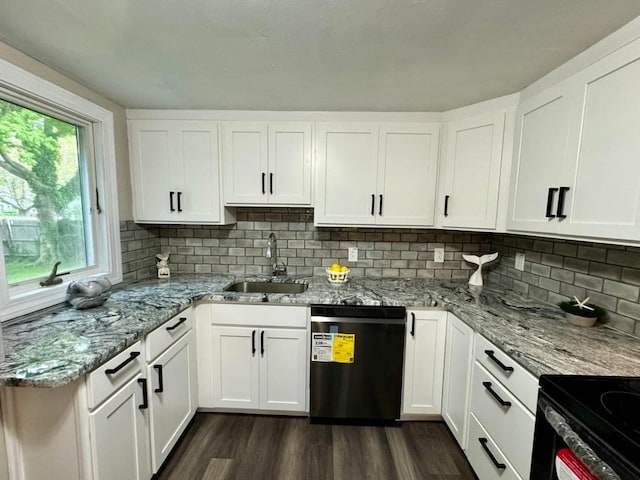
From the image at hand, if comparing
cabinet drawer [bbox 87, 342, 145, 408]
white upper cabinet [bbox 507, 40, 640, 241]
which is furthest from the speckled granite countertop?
white upper cabinet [bbox 507, 40, 640, 241]

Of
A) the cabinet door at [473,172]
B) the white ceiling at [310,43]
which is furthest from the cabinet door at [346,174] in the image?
the cabinet door at [473,172]

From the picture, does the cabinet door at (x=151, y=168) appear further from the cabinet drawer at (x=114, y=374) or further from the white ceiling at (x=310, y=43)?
the cabinet drawer at (x=114, y=374)

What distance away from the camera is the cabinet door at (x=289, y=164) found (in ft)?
6.79

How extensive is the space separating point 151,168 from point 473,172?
2.41m

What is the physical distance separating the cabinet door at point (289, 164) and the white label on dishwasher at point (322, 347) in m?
0.99

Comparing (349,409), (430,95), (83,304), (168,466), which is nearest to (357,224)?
(430,95)

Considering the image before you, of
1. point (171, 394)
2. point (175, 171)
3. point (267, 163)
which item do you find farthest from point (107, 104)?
point (171, 394)

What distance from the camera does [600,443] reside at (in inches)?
28.1

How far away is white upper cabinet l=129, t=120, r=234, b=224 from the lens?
2.08 m

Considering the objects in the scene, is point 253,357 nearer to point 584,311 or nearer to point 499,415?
point 499,415

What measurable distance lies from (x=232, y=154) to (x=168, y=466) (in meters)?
2.05

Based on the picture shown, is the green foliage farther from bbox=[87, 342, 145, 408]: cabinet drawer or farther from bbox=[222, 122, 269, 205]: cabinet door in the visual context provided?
bbox=[87, 342, 145, 408]: cabinet drawer

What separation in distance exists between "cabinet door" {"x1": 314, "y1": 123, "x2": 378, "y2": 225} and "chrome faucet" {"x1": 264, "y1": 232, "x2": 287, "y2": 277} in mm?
459

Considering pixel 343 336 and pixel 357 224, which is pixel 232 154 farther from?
pixel 343 336
